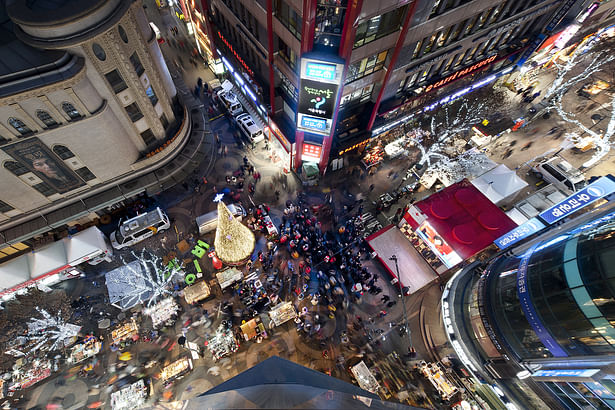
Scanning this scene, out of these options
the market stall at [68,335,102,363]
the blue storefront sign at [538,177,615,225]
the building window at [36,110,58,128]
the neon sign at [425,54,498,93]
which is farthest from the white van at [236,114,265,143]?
the blue storefront sign at [538,177,615,225]

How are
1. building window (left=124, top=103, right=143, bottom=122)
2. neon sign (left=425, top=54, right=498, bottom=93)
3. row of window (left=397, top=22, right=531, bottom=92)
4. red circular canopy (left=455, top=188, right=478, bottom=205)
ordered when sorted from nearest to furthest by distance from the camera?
building window (left=124, top=103, right=143, bottom=122)
red circular canopy (left=455, top=188, right=478, bottom=205)
row of window (left=397, top=22, right=531, bottom=92)
neon sign (left=425, top=54, right=498, bottom=93)

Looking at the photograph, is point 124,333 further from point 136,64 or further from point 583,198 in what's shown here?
point 583,198

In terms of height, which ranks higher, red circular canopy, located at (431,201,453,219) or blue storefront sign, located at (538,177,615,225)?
red circular canopy, located at (431,201,453,219)

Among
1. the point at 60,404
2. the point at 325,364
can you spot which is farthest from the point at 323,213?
the point at 60,404

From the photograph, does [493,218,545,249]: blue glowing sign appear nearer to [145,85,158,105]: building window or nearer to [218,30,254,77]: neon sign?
[218,30,254,77]: neon sign

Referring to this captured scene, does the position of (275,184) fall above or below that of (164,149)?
below

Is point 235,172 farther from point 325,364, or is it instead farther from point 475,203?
point 475,203

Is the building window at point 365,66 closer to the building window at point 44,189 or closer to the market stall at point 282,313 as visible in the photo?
the market stall at point 282,313
